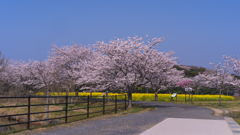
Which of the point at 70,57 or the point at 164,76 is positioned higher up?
the point at 70,57

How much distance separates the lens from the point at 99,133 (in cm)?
948

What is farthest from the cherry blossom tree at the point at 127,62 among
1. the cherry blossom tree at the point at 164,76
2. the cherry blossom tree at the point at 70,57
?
the cherry blossom tree at the point at 70,57

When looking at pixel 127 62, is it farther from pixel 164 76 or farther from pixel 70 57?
pixel 70 57

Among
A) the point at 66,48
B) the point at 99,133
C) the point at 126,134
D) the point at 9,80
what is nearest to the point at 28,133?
the point at 99,133

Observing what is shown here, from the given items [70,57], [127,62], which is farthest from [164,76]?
[70,57]

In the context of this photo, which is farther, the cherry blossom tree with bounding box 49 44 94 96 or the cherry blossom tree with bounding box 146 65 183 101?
the cherry blossom tree with bounding box 49 44 94 96

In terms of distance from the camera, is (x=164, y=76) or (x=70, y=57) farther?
(x=70, y=57)

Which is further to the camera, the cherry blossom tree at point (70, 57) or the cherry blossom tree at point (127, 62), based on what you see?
the cherry blossom tree at point (70, 57)

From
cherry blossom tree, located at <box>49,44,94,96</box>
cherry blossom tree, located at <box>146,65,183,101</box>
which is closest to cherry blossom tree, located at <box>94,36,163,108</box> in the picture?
cherry blossom tree, located at <box>146,65,183,101</box>

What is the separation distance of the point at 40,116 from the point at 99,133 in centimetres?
1404

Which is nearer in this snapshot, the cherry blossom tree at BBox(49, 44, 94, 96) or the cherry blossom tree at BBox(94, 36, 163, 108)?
the cherry blossom tree at BBox(94, 36, 163, 108)

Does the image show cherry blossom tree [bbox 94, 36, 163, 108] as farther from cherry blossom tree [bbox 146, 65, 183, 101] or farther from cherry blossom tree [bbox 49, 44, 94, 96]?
cherry blossom tree [bbox 49, 44, 94, 96]

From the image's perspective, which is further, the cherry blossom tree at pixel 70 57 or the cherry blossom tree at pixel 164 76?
the cherry blossom tree at pixel 70 57

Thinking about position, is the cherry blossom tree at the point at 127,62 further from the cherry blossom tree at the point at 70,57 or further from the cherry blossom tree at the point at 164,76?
the cherry blossom tree at the point at 70,57
